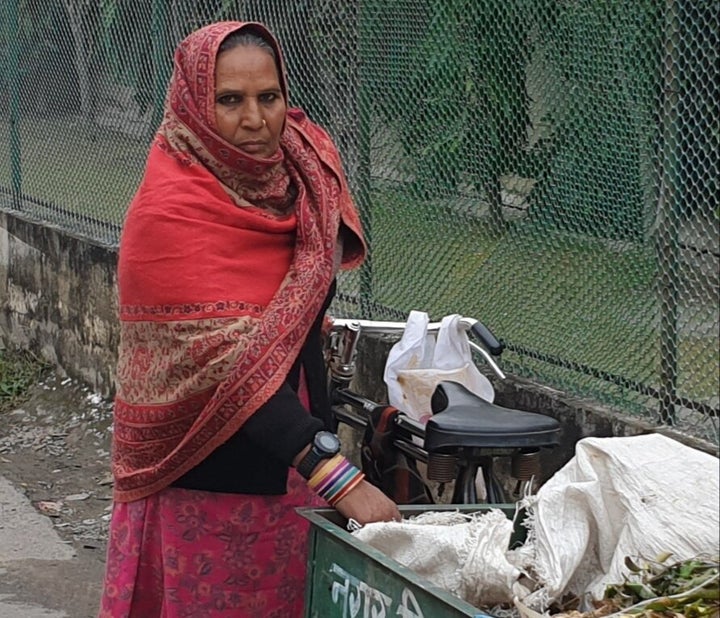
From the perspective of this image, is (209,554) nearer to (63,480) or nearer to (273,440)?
(273,440)

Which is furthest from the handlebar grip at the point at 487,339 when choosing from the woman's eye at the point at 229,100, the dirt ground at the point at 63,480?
the dirt ground at the point at 63,480

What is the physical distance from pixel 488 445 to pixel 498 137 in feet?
5.21

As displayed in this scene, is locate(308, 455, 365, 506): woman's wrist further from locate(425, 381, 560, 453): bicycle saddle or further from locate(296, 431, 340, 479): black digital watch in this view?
locate(425, 381, 560, 453): bicycle saddle

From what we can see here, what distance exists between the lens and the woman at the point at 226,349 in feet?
10.6

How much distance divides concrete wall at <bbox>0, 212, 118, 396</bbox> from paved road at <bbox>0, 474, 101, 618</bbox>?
1402 millimetres

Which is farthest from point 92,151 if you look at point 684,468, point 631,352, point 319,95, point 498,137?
point 684,468

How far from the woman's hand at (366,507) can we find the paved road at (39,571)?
7.50 feet

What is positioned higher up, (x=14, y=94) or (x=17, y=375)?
(x=14, y=94)

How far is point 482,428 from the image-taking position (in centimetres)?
334

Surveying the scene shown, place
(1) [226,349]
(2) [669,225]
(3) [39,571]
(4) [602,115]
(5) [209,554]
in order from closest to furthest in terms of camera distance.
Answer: (1) [226,349], (5) [209,554], (2) [669,225], (4) [602,115], (3) [39,571]

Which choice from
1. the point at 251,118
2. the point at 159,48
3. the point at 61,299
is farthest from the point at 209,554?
the point at 61,299

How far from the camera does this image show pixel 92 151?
25.8 feet

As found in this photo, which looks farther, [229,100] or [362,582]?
[229,100]

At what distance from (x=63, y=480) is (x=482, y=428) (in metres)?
3.83
